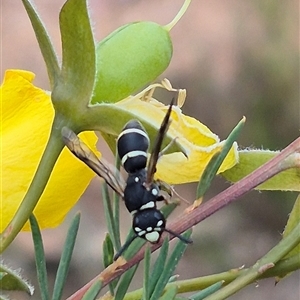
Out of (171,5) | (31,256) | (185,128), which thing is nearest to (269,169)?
(185,128)

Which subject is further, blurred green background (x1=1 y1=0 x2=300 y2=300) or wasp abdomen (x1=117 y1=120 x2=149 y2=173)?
blurred green background (x1=1 y1=0 x2=300 y2=300)

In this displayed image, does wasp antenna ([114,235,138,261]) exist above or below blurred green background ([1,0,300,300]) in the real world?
above

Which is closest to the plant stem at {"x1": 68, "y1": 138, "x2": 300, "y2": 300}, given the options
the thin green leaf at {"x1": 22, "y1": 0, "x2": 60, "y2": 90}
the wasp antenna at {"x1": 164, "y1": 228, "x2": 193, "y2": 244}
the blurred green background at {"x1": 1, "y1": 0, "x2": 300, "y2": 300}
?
the wasp antenna at {"x1": 164, "y1": 228, "x2": 193, "y2": 244}

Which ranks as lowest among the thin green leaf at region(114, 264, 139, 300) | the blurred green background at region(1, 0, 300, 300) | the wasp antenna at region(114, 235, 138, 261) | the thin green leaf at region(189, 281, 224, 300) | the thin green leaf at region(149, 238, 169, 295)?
the blurred green background at region(1, 0, 300, 300)

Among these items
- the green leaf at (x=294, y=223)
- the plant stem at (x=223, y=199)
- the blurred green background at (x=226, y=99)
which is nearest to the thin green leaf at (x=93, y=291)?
the plant stem at (x=223, y=199)

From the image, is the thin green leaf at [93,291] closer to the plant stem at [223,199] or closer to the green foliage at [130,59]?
the plant stem at [223,199]

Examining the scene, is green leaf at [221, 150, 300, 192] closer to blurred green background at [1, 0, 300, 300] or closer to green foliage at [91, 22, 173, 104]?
green foliage at [91, 22, 173, 104]
